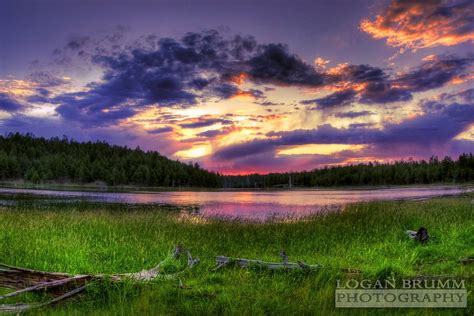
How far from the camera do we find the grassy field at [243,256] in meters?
7.15

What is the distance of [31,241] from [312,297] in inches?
437

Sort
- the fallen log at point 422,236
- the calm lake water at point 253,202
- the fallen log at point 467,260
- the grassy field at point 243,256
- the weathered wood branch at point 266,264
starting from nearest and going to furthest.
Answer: the grassy field at point 243,256 < the weathered wood branch at point 266,264 < the fallen log at point 467,260 < the fallen log at point 422,236 < the calm lake water at point 253,202

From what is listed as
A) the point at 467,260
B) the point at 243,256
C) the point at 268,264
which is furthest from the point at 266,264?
the point at 467,260

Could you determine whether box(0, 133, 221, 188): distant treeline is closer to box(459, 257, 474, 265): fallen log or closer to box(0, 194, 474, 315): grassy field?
box(0, 194, 474, 315): grassy field

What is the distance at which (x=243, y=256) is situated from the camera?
46.7 ft

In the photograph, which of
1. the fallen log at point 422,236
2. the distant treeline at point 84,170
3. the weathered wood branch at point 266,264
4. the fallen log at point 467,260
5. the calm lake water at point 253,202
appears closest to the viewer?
the weathered wood branch at point 266,264

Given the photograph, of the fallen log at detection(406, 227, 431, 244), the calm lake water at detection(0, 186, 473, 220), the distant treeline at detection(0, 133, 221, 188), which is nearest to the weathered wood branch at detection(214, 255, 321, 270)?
the fallen log at detection(406, 227, 431, 244)

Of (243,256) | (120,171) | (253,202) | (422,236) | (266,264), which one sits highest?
(120,171)

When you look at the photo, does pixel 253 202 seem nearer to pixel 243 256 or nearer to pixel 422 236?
pixel 422 236

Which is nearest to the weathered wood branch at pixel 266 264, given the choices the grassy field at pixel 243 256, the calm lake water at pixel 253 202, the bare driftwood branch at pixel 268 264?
the bare driftwood branch at pixel 268 264

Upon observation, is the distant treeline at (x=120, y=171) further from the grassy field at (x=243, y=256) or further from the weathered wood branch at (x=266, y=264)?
the weathered wood branch at (x=266, y=264)

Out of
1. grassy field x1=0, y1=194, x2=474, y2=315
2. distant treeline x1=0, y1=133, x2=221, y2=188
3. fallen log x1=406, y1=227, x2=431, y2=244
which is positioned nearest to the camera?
grassy field x1=0, y1=194, x2=474, y2=315

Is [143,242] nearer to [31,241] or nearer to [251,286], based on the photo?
[31,241]

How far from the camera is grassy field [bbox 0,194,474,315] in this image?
715 centimetres
